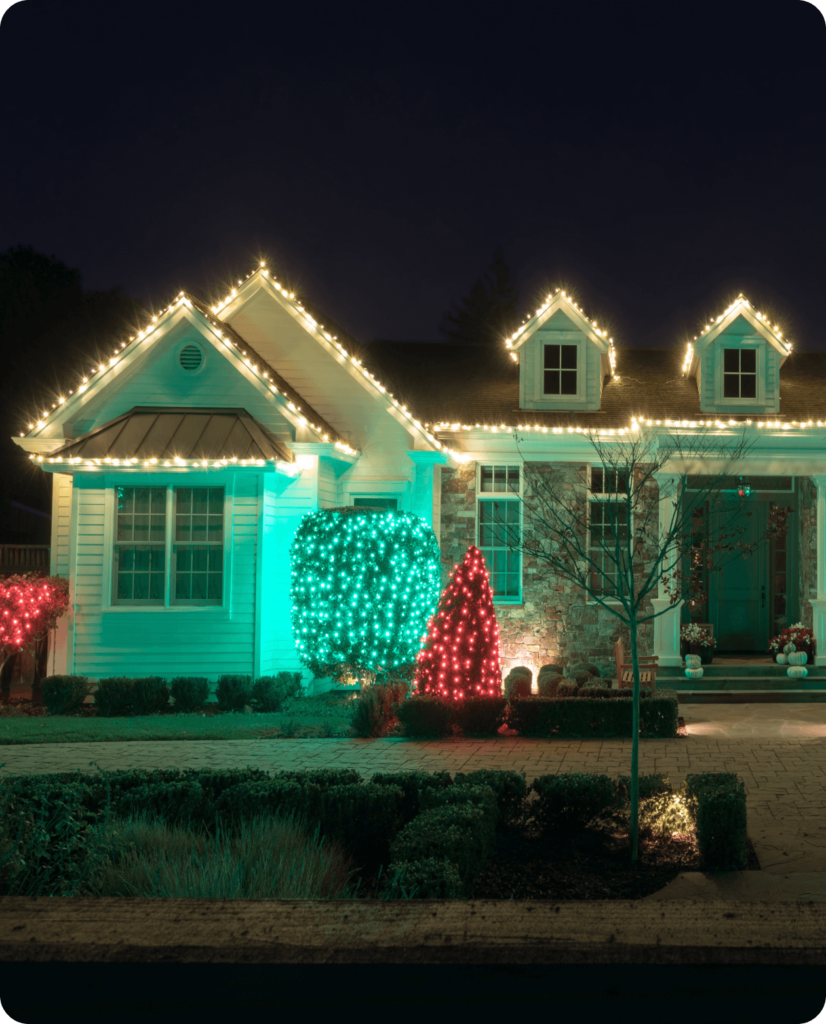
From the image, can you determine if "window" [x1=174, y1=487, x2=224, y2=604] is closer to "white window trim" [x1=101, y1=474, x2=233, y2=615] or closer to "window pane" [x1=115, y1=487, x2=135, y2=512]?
"white window trim" [x1=101, y1=474, x2=233, y2=615]

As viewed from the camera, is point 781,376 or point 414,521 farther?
point 781,376

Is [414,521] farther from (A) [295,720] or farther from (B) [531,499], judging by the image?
(A) [295,720]

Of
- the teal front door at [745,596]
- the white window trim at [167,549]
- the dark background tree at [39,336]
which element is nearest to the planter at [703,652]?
the teal front door at [745,596]

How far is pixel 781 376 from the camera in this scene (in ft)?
56.2

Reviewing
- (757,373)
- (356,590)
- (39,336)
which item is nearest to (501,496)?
(356,590)

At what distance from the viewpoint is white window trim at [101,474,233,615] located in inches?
512

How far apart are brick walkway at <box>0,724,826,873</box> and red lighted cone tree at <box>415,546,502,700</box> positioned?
1025 mm

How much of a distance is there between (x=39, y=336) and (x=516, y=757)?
21.9 metres

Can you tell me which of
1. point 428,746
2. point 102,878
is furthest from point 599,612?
point 102,878

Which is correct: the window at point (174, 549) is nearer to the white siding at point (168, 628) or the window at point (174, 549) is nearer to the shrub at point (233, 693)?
the white siding at point (168, 628)

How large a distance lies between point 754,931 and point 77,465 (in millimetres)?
11994

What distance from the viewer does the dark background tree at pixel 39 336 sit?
82.3ft

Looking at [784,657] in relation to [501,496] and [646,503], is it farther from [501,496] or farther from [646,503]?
[501,496]

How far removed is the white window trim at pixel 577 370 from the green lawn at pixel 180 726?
680cm
